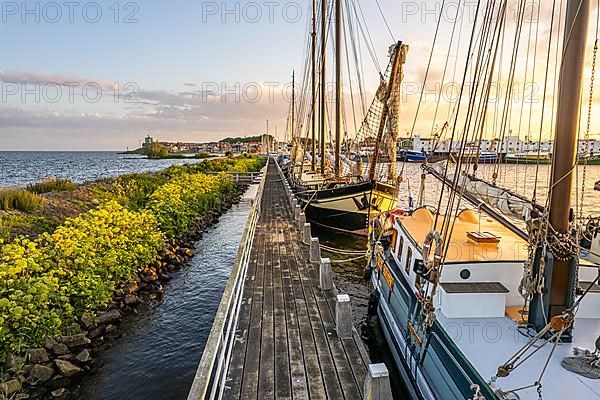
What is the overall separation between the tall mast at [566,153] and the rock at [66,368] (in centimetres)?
840

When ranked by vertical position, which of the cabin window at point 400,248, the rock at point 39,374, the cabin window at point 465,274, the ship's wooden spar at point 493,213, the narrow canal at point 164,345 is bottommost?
the narrow canal at point 164,345

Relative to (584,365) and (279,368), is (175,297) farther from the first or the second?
(584,365)

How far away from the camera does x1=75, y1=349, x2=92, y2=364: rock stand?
8.41 m

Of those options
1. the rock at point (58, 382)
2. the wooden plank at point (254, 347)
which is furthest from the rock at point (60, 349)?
the wooden plank at point (254, 347)

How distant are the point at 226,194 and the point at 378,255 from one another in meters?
24.3

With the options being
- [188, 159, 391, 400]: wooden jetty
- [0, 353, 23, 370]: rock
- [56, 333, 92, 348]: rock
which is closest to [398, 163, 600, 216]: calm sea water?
[188, 159, 391, 400]: wooden jetty

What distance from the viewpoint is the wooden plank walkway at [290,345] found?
5.50 meters

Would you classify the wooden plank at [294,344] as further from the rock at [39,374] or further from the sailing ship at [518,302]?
the rock at [39,374]

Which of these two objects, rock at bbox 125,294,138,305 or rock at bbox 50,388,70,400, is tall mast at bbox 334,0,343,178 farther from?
rock at bbox 50,388,70,400

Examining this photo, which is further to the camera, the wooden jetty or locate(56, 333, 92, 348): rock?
locate(56, 333, 92, 348): rock

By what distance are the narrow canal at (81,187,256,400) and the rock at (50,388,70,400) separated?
0.29 m

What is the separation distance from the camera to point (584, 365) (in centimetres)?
465

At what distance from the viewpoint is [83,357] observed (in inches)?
334

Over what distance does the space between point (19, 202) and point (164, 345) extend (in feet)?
43.2
